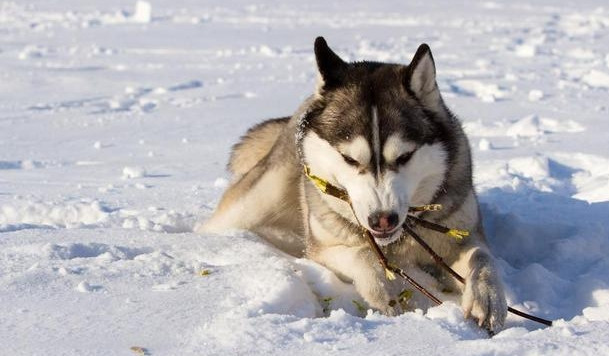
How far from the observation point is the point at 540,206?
16.1 feet

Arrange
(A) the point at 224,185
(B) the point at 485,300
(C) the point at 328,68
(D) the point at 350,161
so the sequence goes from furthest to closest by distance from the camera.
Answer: (A) the point at 224,185
(C) the point at 328,68
(D) the point at 350,161
(B) the point at 485,300

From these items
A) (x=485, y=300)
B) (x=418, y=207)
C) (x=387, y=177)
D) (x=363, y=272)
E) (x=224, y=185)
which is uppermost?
(x=387, y=177)

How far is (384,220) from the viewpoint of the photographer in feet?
10.3

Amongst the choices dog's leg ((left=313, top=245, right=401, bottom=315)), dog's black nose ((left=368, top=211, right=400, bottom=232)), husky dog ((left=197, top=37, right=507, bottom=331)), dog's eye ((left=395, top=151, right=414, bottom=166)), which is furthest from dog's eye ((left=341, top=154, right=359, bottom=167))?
dog's leg ((left=313, top=245, right=401, bottom=315))

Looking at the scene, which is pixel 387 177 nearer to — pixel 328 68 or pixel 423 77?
pixel 423 77

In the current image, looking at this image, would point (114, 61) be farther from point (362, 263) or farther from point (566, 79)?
point (362, 263)

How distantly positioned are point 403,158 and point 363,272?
0.49 metres

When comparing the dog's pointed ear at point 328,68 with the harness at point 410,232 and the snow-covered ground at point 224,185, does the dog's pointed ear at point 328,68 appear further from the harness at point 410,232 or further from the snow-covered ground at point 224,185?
the snow-covered ground at point 224,185

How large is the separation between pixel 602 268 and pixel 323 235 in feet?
3.94

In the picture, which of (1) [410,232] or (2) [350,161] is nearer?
(2) [350,161]

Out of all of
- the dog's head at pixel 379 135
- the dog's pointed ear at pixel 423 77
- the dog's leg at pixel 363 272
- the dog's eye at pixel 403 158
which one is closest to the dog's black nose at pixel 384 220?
the dog's head at pixel 379 135

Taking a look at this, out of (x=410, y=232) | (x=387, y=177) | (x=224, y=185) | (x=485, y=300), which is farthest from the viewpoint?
(x=224, y=185)

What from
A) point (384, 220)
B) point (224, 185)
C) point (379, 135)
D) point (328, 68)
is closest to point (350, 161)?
point (379, 135)

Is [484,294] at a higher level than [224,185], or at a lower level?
higher
